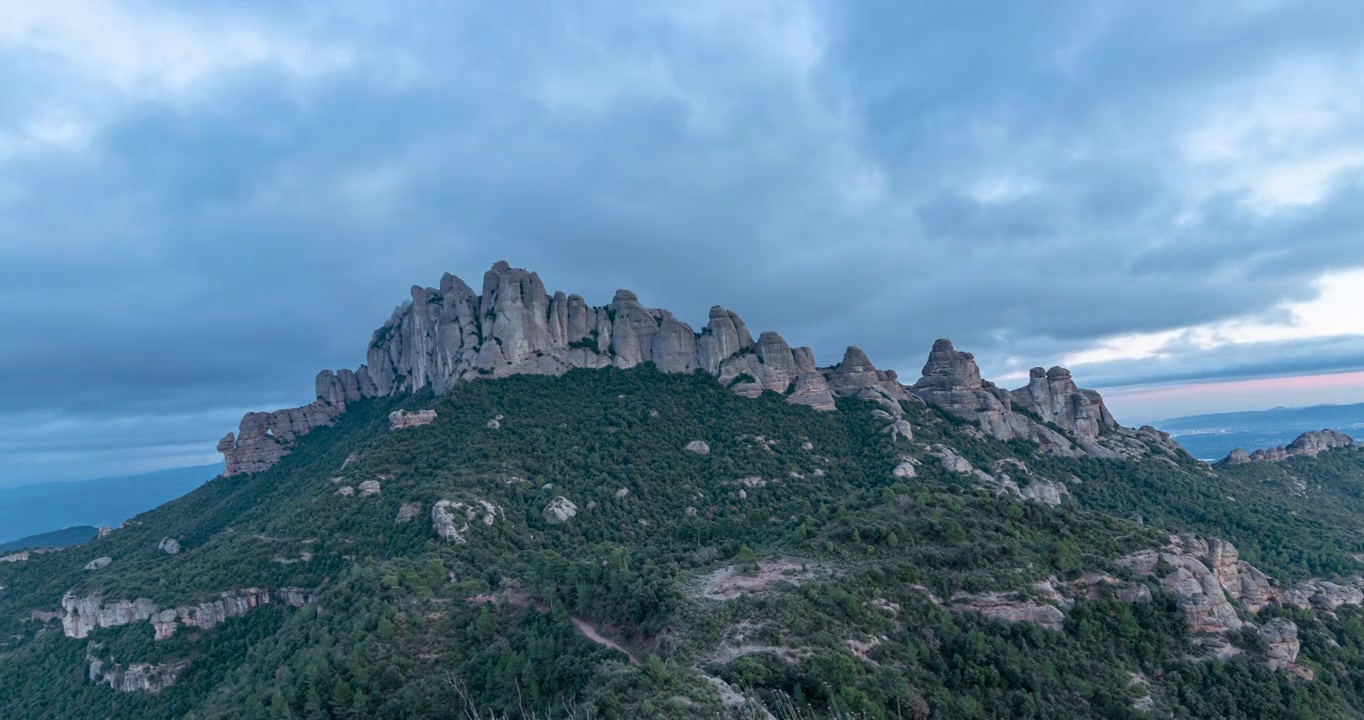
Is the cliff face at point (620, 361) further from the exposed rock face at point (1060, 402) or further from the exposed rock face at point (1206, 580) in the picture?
the exposed rock face at point (1206, 580)

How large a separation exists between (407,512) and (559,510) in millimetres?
18570

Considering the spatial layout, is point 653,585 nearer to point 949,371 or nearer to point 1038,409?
point 949,371

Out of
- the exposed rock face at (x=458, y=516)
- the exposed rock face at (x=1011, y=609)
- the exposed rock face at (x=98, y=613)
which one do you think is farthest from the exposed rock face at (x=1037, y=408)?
the exposed rock face at (x=98, y=613)

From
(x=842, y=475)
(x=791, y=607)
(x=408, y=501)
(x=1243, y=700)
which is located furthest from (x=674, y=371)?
(x=1243, y=700)

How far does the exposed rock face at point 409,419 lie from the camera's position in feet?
342

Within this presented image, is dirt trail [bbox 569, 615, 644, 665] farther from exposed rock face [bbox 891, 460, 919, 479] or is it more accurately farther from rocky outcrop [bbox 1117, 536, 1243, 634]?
exposed rock face [bbox 891, 460, 919, 479]

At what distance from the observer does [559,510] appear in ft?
270

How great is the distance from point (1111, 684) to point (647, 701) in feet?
103

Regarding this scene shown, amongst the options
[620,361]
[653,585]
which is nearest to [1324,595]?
[653,585]

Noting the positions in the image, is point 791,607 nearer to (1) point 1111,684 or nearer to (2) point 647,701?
(2) point 647,701

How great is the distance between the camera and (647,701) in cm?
2998

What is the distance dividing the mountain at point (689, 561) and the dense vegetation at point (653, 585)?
306 mm

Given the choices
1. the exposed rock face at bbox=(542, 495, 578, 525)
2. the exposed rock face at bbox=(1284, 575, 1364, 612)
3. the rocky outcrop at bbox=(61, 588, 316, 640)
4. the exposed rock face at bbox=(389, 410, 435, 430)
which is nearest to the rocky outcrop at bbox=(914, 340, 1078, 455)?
the exposed rock face at bbox=(1284, 575, 1364, 612)

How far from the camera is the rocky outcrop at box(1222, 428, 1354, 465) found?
473 ft
